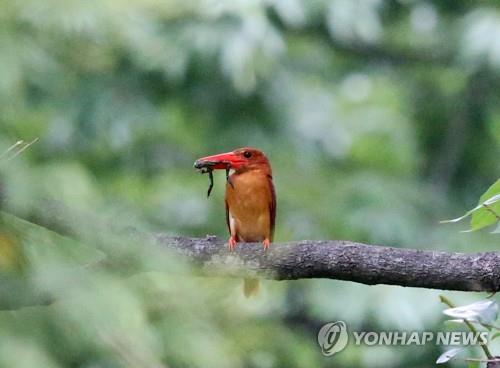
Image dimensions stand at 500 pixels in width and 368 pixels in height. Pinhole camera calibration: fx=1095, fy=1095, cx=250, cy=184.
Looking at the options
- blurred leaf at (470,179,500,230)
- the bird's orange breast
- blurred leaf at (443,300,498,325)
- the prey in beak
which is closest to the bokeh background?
the bird's orange breast

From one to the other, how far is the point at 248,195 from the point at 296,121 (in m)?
5.17

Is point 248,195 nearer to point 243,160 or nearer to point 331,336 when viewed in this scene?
point 243,160

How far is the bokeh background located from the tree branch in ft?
6.94

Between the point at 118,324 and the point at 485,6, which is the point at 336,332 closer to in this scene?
the point at 118,324

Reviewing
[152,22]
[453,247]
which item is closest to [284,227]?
[453,247]

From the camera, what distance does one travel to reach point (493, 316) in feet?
6.28

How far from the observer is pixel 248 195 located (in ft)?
14.7

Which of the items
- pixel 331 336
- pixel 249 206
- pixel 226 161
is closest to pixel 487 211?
pixel 331 336

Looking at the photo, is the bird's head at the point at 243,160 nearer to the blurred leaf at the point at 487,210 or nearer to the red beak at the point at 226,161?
the red beak at the point at 226,161

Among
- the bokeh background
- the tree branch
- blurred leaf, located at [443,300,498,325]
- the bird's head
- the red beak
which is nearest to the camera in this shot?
blurred leaf, located at [443,300,498,325]

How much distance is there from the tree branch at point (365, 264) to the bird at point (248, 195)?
1.61m

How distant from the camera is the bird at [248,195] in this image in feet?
14.4

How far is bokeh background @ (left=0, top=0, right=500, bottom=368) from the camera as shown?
288 inches

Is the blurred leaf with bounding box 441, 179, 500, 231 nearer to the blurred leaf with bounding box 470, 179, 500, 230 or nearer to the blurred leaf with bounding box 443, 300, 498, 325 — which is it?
the blurred leaf with bounding box 470, 179, 500, 230
